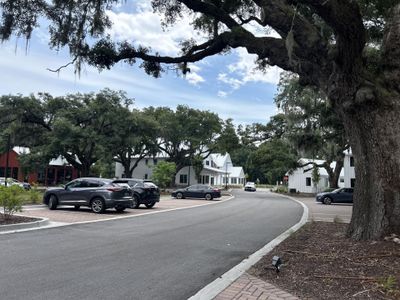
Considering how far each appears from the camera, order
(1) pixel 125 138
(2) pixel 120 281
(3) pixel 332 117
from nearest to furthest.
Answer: (2) pixel 120 281
(3) pixel 332 117
(1) pixel 125 138

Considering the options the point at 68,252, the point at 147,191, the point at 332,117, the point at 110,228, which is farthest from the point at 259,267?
the point at 147,191

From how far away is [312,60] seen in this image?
29.8 ft

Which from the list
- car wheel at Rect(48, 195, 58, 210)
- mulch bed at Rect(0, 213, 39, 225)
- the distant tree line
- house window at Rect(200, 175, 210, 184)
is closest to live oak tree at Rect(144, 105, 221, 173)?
the distant tree line

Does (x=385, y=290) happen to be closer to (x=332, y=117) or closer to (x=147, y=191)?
(x=332, y=117)

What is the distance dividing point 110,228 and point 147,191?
9292 millimetres

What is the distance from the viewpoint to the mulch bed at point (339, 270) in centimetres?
571

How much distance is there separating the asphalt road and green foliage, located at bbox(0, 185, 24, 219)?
70.7 inches

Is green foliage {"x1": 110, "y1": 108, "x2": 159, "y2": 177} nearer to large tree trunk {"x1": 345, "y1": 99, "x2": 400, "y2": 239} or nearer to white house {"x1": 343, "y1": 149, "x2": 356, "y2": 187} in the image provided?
white house {"x1": 343, "y1": 149, "x2": 356, "y2": 187}

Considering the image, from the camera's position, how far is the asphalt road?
6.11 metres

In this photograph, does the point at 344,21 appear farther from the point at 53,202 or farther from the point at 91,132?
the point at 91,132

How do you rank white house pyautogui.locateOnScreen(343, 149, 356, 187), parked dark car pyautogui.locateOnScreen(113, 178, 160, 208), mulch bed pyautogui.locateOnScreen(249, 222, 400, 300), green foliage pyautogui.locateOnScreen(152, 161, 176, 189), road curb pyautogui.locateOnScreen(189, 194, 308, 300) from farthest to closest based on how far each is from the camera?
white house pyautogui.locateOnScreen(343, 149, 356, 187) < green foliage pyautogui.locateOnScreen(152, 161, 176, 189) < parked dark car pyautogui.locateOnScreen(113, 178, 160, 208) < road curb pyautogui.locateOnScreen(189, 194, 308, 300) < mulch bed pyautogui.locateOnScreen(249, 222, 400, 300)

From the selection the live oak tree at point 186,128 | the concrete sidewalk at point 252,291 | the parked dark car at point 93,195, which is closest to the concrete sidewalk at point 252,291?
the concrete sidewalk at point 252,291

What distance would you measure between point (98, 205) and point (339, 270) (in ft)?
43.7

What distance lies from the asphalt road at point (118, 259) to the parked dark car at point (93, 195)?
4.12 metres
